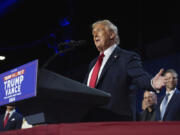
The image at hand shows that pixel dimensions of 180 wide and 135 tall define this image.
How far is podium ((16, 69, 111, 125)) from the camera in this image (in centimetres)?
95

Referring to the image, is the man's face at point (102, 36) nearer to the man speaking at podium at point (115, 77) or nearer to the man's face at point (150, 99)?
the man speaking at podium at point (115, 77)

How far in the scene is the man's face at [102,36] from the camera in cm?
159

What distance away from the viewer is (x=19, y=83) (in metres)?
1.03

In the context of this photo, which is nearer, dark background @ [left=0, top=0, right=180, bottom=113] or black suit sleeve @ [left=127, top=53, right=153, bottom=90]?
black suit sleeve @ [left=127, top=53, right=153, bottom=90]

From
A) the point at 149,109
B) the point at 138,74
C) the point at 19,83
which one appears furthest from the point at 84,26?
the point at 19,83

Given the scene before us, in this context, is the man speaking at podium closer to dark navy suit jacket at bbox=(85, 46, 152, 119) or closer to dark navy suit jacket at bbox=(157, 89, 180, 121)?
dark navy suit jacket at bbox=(85, 46, 152, 119)

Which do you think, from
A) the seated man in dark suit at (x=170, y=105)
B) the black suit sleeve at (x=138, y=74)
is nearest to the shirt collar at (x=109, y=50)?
the black suit sleeve at (x=138, y=74)

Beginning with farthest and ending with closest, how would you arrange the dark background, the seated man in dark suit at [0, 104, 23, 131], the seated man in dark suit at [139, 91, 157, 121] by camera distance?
the dark background
the seated man in dark suit at [0, 104, 23, 131]
the seated man in dark suit at [139, 91, 157, 121]

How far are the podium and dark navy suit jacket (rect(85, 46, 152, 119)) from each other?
36 centimetres

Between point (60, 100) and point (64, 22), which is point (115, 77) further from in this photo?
point (64, 22)

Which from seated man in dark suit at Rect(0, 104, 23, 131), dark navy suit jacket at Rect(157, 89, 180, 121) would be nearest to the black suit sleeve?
dark navy suit jacket at Rect(157, 89, 180, 121)

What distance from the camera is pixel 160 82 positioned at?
3.60 feet

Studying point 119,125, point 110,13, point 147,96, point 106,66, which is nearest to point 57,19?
point 110,13

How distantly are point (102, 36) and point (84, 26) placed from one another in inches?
152
